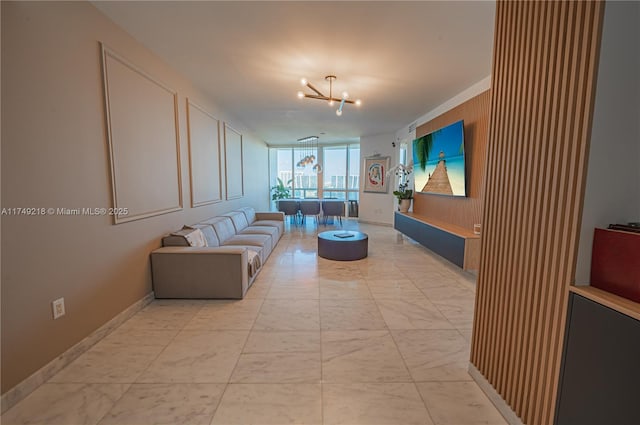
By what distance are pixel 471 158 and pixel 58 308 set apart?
4951 millimetres

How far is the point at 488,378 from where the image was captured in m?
1.71

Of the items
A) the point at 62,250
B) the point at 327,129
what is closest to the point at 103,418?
the point at 62,250

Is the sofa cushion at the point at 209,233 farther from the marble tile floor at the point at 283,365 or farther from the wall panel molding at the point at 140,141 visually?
the marble tile floor at the point at 283,365

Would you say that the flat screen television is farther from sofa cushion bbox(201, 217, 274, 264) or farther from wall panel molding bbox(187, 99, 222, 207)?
wall panel molding bbox(187, 99, 222, 207)

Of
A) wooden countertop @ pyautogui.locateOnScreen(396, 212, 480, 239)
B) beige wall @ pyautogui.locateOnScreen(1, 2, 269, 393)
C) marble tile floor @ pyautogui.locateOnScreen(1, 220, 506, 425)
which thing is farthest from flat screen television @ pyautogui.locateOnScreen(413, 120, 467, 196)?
beige wall @ pyautogui.locateOnScreen(1, 2, 269, 393)

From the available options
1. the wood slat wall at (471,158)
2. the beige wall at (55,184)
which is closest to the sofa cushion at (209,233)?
the beige wall at (55,184)

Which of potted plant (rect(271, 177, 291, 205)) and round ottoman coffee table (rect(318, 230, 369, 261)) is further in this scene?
potted plant (rect(271, 177, 291, 205))

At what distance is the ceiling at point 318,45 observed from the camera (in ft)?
7.34

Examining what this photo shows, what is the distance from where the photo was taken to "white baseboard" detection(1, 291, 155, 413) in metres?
1.61

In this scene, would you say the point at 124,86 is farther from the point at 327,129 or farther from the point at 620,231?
the point at 327,129

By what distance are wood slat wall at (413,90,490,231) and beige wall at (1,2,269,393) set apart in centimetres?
416

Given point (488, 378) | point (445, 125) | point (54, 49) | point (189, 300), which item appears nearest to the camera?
point (488, 378)

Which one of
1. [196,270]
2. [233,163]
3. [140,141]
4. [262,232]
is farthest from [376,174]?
[140,141]

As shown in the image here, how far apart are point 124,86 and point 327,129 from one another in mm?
5324
